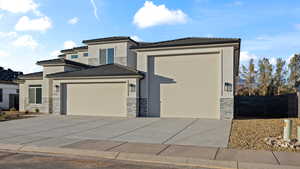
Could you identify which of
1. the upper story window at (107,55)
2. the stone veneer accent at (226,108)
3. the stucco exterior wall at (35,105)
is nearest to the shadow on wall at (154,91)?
the stone veneer accent at (226,108)

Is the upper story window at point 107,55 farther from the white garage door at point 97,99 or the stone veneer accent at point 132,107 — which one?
the stone veneer accent at point 132,107

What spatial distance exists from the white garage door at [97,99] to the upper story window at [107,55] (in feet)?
18.8

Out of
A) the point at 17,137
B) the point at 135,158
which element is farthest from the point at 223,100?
the point at 17,137

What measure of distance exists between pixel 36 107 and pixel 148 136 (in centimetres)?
1541

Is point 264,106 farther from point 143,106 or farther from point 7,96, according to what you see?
point 7,96

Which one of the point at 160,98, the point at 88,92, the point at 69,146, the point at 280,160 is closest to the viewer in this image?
the point at 280,160

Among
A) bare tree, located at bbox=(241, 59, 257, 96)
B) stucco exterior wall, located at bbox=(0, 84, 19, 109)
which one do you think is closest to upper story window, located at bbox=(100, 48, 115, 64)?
stucco exterior wall, located at bbox=(0, 84, 19, 109)

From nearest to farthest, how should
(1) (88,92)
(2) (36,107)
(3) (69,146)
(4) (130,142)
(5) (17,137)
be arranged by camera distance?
(3) (69,146) → (4) (130,142) → (5) (17,137) → (1) (88,92) → (2) (36,107)

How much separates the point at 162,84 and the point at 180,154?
9.94 m

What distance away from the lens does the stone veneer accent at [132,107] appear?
52.3 feet

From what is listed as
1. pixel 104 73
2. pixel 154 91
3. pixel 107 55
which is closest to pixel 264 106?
pixel 154 91

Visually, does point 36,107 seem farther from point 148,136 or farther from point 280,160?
point 280,160

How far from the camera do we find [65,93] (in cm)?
1820

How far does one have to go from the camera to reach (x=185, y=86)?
51.1ft
